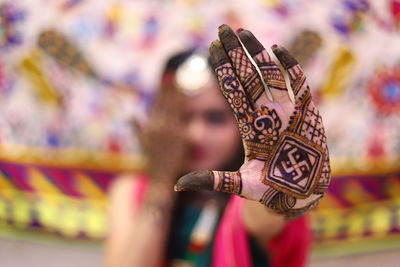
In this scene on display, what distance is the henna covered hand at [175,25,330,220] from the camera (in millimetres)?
430

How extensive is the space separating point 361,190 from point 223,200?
32cm

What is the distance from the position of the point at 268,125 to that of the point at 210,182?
0.23 ft

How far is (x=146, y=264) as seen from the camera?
0.89 metres

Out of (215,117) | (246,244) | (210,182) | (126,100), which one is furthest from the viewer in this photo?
(126,100)

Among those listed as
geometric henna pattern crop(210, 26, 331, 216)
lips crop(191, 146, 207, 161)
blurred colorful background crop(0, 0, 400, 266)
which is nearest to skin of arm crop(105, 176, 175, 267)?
lips crop(191, 146, 207, 161)

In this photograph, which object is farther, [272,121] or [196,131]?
[196,131]

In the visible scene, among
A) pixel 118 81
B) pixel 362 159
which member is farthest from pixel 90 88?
pixel 362 159

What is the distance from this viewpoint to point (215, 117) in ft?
2.90

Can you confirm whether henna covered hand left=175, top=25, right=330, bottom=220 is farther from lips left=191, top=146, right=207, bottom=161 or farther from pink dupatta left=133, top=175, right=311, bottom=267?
lips left=191, top=146, right=207, bottom=161

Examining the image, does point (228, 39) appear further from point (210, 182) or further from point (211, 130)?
point (211, 130)

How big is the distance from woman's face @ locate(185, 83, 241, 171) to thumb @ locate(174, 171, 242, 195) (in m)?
0.45

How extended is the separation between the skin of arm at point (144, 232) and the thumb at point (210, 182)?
19.2 inches

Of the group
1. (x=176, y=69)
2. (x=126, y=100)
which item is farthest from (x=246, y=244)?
(x=126, y=100)

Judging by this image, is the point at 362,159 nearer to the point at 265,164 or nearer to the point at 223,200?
the point at 223,200
